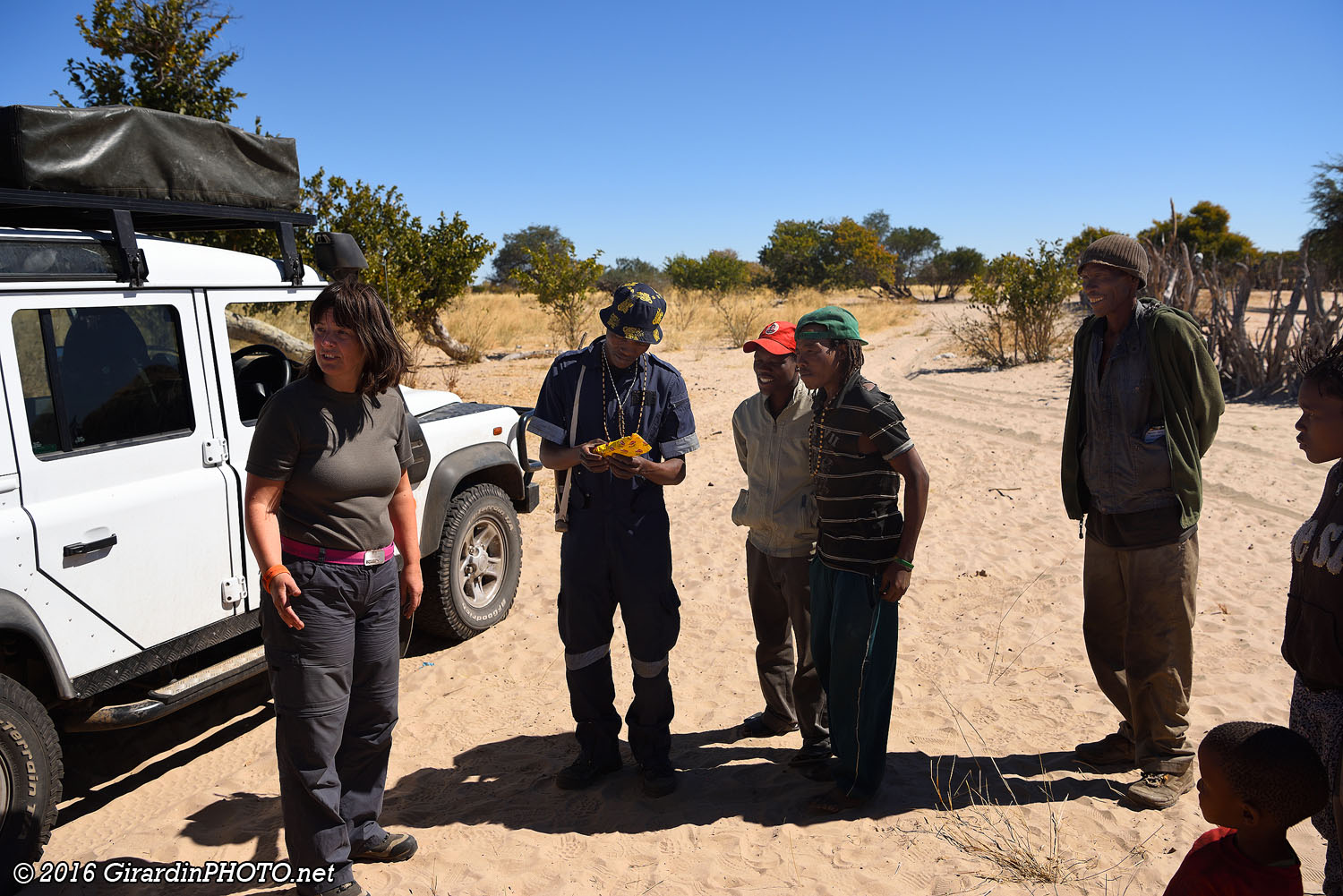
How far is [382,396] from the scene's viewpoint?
9.73 feet

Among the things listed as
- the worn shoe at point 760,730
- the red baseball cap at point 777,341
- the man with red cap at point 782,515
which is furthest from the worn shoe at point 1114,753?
the red baseball cap at point 777,341

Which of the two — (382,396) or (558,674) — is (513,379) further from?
(382,396)

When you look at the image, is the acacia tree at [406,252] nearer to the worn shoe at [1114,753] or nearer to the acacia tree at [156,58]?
the acacia tree at [156,58]

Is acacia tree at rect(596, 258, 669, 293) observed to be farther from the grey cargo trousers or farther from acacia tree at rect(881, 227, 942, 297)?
the grey cargo trousers

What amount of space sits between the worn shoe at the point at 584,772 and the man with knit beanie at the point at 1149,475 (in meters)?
2.05

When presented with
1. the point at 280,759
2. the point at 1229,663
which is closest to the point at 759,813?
the point at 280,759

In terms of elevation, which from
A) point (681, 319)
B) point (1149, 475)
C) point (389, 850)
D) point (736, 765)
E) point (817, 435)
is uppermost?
point (681, 319)

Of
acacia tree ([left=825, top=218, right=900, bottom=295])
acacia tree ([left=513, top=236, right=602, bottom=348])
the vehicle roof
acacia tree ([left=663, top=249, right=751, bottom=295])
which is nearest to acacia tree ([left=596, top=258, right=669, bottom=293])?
acacia tree ([left=663, top=249, right=751, bottom=295])

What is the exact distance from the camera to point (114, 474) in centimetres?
338

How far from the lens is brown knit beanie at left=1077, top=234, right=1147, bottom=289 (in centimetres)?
339

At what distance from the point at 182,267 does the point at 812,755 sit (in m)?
3.34

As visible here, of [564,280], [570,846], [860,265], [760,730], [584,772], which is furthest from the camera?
[860,265]

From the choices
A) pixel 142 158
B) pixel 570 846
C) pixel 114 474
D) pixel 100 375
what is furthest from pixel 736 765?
pixel 142 158

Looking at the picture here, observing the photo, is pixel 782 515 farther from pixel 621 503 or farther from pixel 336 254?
pixel 336 254
